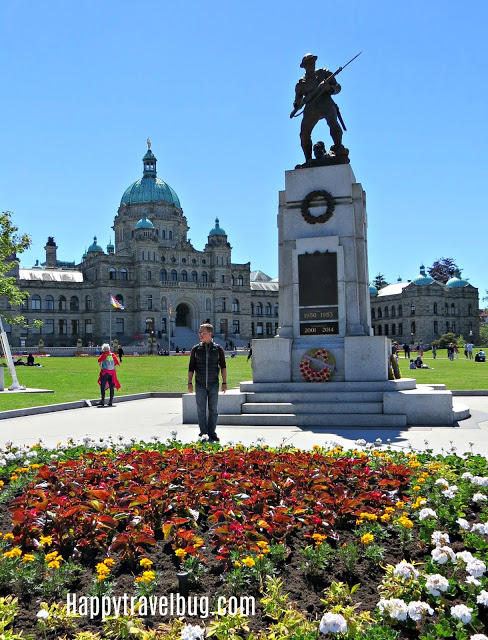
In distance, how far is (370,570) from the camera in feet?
14.9

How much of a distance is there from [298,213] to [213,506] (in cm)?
963

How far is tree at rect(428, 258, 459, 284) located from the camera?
119 meters

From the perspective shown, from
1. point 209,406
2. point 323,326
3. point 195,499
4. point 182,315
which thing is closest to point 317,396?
point 323,326

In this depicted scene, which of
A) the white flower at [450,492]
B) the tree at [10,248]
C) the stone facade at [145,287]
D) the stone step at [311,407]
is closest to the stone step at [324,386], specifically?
the stone step at [311,407]

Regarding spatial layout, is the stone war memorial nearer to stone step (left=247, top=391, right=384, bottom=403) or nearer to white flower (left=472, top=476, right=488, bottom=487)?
stone step (left=247, top=391, right=384, bottom=403)

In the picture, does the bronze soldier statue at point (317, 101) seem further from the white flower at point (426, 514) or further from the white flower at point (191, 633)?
the white flower at point (191, 633)

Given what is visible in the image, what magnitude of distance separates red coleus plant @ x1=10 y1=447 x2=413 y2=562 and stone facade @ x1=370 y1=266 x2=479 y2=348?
95593mm

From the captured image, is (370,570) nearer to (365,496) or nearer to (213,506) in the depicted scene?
(365,496)

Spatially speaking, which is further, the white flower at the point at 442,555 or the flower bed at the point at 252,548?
the white flower at the point at 442,555

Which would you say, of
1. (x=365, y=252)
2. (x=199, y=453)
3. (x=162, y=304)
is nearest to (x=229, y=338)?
(x=162, y=304)

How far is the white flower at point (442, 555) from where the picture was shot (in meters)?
4.14

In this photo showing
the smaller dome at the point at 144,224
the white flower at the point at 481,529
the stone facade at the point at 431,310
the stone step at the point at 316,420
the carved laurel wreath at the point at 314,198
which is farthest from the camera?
the stone facade at the point at 431,310

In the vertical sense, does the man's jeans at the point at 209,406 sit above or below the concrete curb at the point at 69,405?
above

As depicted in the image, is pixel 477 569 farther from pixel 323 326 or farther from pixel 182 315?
pixel 182 315
